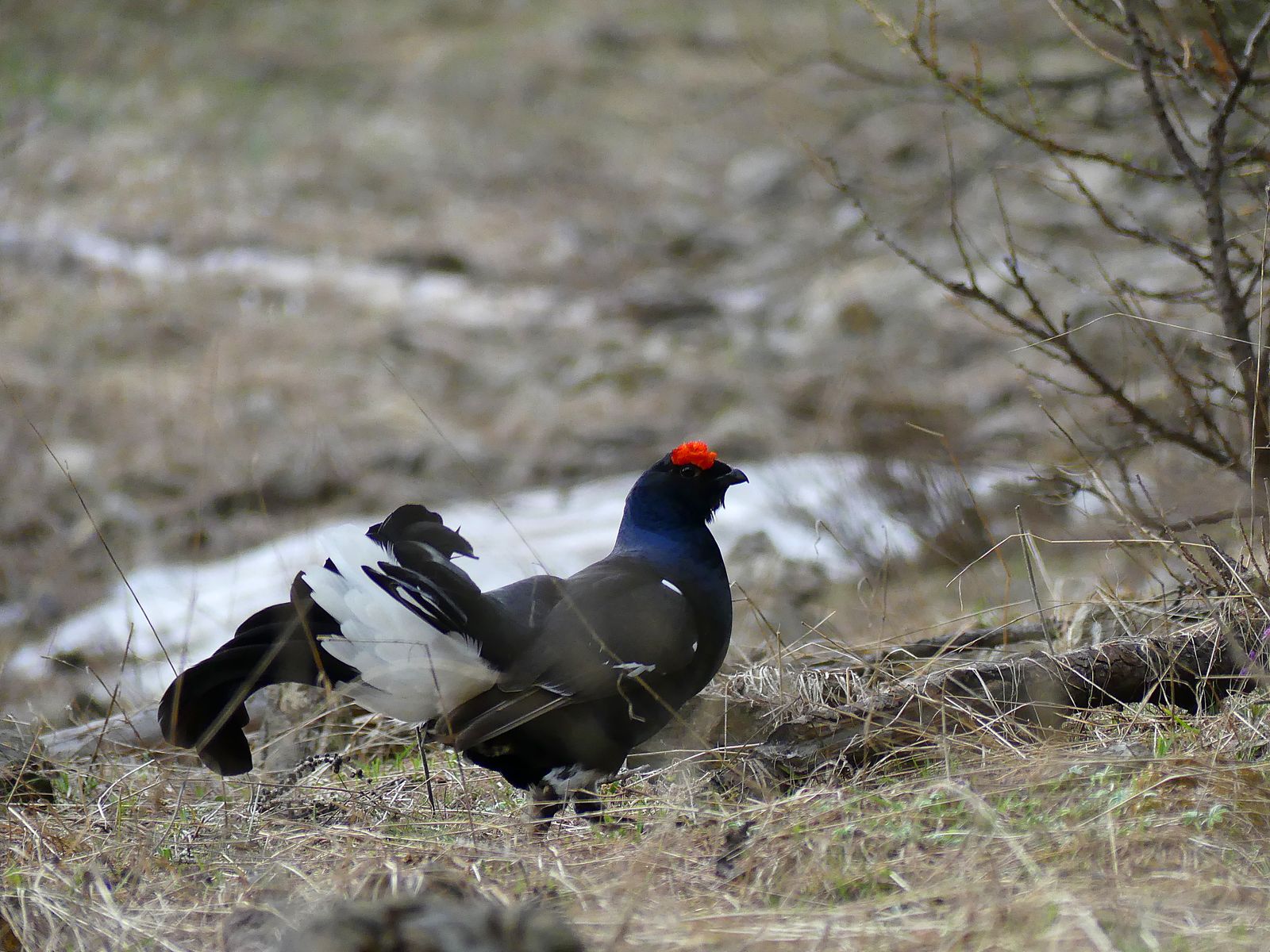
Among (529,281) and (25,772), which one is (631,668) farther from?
(529,281)

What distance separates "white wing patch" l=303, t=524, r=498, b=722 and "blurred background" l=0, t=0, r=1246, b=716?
975 mm

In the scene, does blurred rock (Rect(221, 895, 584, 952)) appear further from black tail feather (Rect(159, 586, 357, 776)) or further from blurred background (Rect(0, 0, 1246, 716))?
blurred background (Rect(0, 0, 1246, 716))

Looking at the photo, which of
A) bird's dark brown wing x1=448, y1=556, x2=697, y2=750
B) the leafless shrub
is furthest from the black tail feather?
the leafless shrub

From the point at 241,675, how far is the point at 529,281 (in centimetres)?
925

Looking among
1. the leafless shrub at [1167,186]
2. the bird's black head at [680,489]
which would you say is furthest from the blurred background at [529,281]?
the bird's black head at [680,489]

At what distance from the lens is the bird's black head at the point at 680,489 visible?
329 cm

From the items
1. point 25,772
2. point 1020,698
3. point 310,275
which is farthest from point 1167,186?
point 310,275

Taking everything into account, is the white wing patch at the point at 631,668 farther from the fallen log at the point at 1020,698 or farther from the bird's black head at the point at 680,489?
the bird's black head at the point at 680,489

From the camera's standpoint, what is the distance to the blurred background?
5.80m

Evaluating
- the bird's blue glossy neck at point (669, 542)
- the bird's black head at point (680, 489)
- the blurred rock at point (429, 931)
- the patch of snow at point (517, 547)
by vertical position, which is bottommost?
the patch of snow at point (517, 547)

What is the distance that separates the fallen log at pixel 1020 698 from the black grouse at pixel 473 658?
14.0 inches

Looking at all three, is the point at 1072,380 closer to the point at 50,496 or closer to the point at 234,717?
the point at 234,717

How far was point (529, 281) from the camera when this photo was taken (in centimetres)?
1164

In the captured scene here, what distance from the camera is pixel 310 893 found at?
2000 millimetres
